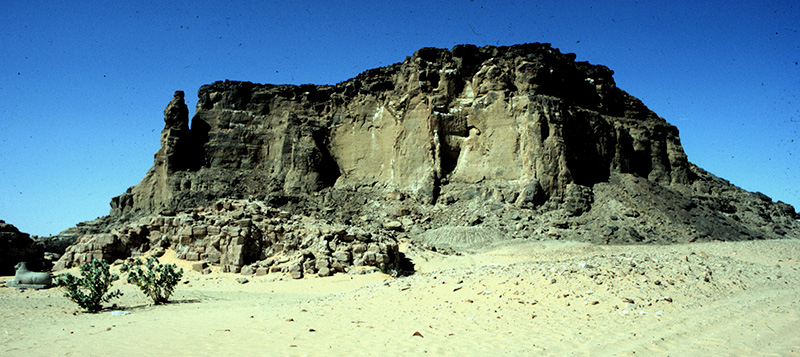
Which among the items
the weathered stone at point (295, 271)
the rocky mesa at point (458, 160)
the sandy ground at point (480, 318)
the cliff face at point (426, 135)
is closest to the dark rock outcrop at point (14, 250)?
the sandy ground at point (480, 318)

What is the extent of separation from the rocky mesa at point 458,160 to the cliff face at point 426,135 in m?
0.12

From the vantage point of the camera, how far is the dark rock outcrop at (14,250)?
1894 cm

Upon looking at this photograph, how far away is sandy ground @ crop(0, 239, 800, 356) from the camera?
7.43 meters

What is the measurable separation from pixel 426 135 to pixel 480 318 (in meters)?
31.4

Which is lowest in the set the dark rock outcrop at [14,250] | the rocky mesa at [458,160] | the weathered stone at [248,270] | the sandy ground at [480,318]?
the sandy ground at [480,318]

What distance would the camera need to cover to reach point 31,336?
8484mm

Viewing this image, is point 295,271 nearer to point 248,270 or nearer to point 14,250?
point 248,270

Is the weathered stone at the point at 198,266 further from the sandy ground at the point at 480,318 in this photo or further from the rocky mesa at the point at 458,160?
the rocky mesa at the point at 458,160

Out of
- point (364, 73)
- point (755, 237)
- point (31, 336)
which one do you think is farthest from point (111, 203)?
point (755, 237)

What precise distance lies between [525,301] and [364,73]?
128 feet

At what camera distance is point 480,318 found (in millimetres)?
9008

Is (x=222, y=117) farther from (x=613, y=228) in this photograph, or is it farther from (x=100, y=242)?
(x=613, y=228)

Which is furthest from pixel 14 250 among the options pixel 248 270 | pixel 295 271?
pixel 295 271

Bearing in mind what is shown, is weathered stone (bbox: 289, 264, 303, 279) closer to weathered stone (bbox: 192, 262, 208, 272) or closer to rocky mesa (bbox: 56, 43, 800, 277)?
weathered stone (bbox: 192, 262, 208, 272)
